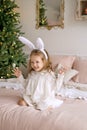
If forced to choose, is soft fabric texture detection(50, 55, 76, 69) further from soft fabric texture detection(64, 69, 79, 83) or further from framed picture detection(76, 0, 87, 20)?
framed picture detection(76, 0, 87, 20)

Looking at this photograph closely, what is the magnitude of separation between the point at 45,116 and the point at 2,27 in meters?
2.46

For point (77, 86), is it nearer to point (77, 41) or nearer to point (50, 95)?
point (50, 95)

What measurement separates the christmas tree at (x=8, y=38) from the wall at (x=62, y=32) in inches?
14.1

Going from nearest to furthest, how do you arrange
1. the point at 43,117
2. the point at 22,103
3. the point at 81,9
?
1. the point at 43,117
2. the point at 22,103
3. the point at 81,9

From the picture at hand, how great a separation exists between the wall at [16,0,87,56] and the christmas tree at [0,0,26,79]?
36cm

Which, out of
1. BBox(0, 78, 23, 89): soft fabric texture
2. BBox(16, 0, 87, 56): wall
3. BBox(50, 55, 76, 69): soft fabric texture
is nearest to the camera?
BBox(0, 78, 23, 89): soft fabric texture

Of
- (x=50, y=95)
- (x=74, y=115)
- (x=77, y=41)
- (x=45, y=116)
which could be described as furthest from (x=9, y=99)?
(x=77, y=41)

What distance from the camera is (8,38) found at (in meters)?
4.06

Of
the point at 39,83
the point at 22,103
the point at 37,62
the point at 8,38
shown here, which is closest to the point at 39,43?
the point at 37,62

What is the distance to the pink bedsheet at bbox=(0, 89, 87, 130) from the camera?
72.7 inches

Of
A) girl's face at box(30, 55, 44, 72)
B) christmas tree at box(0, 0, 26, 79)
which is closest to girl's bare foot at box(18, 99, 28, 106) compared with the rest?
girl's face at box(30, 55, 44, 72)

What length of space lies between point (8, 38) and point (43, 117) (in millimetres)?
2303

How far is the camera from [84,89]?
285cm

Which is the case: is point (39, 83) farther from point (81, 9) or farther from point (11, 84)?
point (81, 9)
